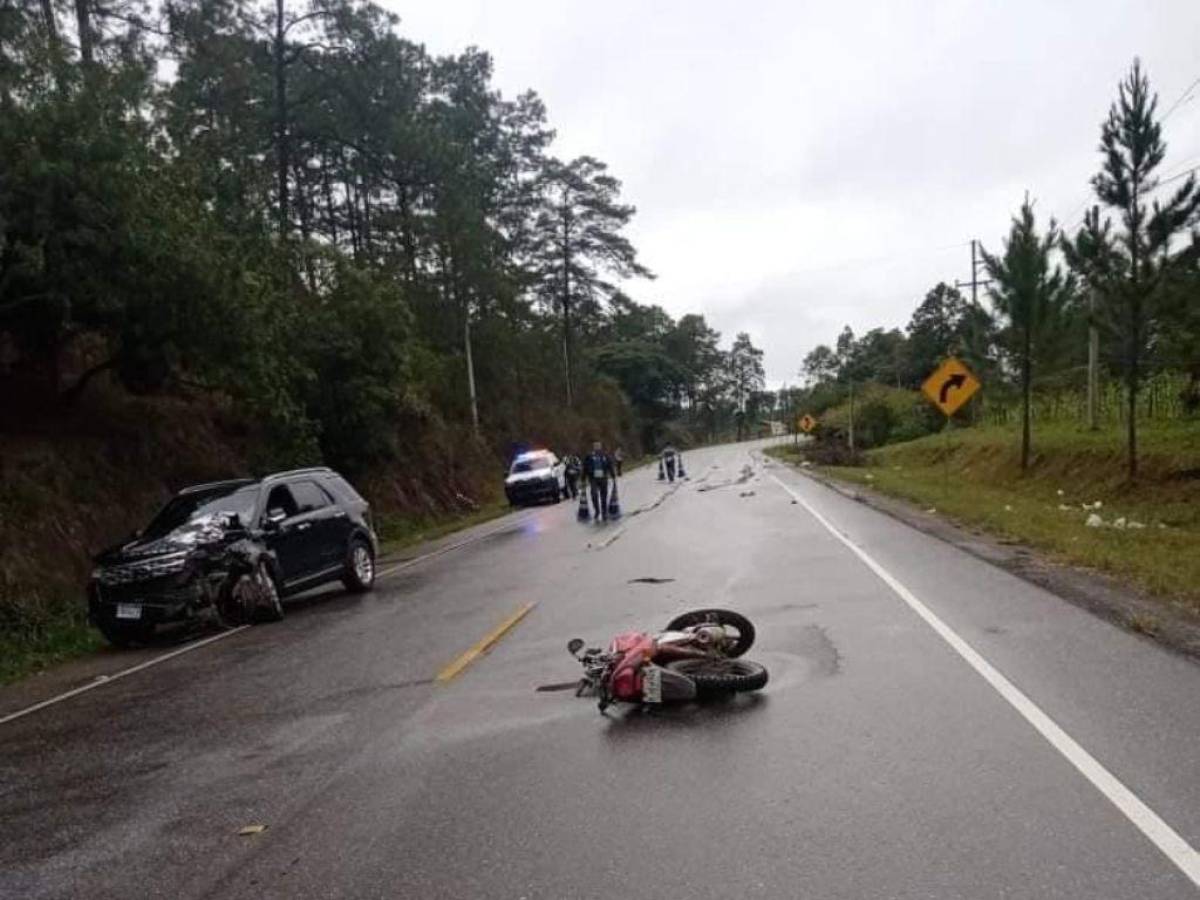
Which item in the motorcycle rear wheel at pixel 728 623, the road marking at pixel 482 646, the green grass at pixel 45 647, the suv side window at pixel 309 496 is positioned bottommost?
the green grass at pixel 45 647

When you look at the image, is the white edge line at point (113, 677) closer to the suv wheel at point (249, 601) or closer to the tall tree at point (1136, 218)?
the suv wheel at point (249, 601)

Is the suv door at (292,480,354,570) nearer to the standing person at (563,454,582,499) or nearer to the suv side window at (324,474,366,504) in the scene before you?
the suv side window at (324,474,366,504)

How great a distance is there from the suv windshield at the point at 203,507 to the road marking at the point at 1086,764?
314 inches

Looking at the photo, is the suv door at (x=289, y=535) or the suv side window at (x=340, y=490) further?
the suv side window at (x=340, y=490)

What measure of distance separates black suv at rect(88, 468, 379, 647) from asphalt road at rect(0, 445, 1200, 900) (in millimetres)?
917

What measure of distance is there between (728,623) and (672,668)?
0.94 metres

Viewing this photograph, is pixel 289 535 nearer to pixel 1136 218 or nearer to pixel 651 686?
pixel 651 686

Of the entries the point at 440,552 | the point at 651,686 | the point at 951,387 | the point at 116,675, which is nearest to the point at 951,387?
the point at 951,387

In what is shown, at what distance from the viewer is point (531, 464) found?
114 feet

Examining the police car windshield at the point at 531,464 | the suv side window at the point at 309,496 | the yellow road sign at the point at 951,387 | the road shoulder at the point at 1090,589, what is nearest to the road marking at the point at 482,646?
the suv side window at the point at 309,496

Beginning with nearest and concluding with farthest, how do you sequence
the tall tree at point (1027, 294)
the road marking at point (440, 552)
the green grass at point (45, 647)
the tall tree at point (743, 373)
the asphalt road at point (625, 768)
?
1. the asphalt road at point (625, 768)
2. the green grass at point (45, 647)
3. the road marking at point (440, 552)
4. the tall tree at point (1027, 294)
5. the tall tree at point (743, 373)

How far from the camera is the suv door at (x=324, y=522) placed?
13516mm

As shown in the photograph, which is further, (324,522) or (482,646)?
(324,522)

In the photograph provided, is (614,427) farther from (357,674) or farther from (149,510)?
(357,674)
